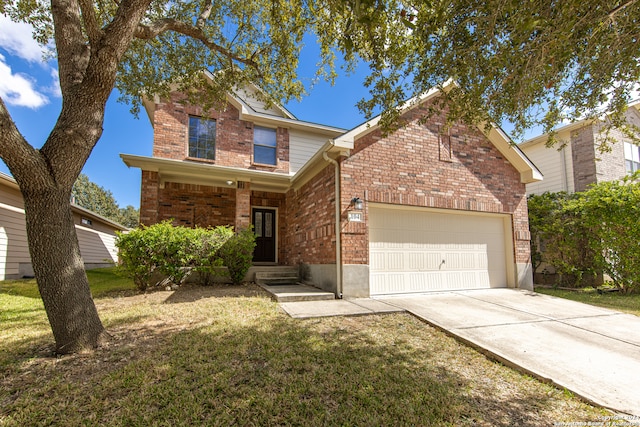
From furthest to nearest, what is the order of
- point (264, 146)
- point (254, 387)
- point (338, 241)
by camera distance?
point (264, 146)
point (338, 241)
point (254, 387)

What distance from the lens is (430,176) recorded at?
7699 mm

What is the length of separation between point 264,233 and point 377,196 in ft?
18.8

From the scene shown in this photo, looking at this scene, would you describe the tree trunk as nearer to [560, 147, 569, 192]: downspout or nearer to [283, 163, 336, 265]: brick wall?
[283, 163, 336, 265]: brick wall

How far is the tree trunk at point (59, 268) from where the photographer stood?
320 centimetres

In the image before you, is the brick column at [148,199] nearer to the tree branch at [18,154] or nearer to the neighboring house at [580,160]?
the tree branch at [18,154]

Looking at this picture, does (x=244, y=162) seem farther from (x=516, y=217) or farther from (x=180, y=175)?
(x=516, y=217)

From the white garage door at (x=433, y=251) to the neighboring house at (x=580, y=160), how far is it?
19.3 ft

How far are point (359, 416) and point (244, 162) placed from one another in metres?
9.82

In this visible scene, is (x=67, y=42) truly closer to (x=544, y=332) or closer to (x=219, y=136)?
(x=219, y=136)

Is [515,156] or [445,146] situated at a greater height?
[445,146]

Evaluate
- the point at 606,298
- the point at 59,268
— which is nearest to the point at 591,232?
the point at 606,298

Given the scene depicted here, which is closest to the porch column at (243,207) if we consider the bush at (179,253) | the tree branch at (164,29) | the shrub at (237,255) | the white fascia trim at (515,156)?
the bush at (179,253)

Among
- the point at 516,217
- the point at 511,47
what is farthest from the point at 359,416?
the point at 516,217

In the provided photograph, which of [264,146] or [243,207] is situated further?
[264,146]
